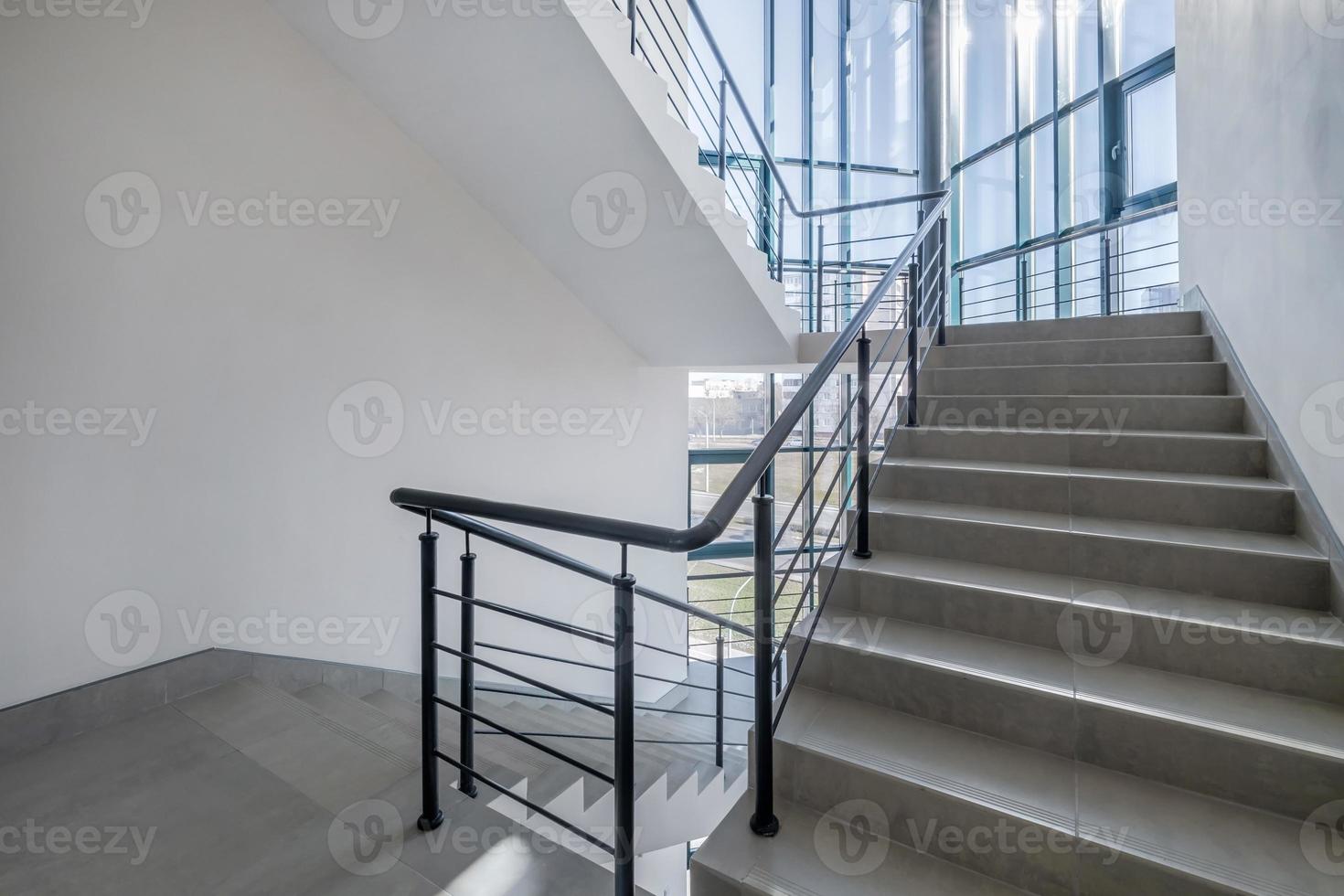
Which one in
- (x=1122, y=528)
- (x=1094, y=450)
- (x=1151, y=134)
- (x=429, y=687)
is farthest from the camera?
(x=1151, y=134)

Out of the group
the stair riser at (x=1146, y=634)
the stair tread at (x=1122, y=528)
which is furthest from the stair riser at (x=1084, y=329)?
the stair riser at (x=1146, y=634)

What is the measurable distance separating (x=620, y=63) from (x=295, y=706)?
8.35ft

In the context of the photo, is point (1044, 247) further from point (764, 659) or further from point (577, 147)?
point (764, 659)

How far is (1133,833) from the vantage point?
1200 millimetres

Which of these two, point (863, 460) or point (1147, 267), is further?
point (1147, 267)

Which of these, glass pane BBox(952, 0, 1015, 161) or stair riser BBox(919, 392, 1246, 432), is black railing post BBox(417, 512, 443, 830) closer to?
Answer: stair riser BBox(919, 392, 1246, 432)

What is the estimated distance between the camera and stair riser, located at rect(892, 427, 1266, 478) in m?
2.10

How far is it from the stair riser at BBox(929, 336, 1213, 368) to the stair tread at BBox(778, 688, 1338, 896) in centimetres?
191

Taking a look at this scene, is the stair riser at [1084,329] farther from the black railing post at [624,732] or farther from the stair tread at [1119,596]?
the black railing post at [624,732]

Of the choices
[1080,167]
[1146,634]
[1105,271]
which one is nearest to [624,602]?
[1146,634]

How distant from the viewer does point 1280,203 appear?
6.70ft

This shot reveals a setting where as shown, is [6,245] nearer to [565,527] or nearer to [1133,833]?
[565,527]

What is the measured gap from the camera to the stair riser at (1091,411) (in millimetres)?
2289

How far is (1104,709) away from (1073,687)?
3.2 inches
